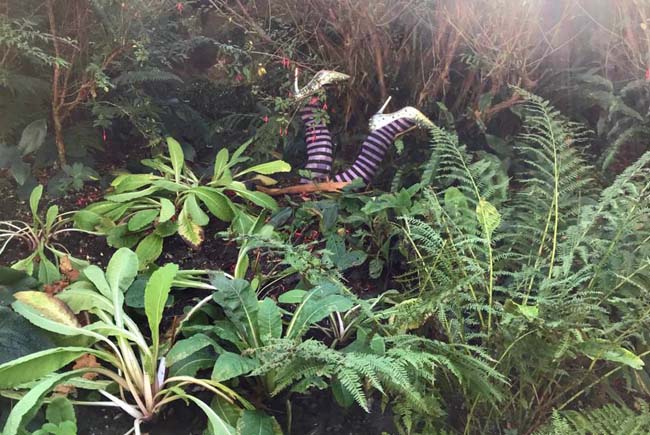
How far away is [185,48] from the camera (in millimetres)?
2402

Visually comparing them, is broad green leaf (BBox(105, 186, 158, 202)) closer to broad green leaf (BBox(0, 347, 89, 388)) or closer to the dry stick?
the dry stick

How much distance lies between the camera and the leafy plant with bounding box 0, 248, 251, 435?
4.34 ft

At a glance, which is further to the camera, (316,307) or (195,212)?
(195,212)

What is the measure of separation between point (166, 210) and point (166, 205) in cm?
3

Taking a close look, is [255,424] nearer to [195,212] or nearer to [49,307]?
[49,307]

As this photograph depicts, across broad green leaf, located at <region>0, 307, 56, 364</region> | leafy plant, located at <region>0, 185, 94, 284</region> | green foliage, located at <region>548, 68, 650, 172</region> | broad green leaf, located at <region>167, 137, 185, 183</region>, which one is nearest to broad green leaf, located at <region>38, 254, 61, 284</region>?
leafy plant, located at <region>0, 185, 94, 284</region>

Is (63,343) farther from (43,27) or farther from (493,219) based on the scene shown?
(43,27)

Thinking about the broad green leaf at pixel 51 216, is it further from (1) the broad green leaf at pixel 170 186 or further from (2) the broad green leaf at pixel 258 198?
(2) the broad green leaf at pixel 258 198

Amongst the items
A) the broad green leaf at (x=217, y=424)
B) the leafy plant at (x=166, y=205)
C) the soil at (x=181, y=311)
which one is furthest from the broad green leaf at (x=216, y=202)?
the broad green leaf at (x=217, y=424)

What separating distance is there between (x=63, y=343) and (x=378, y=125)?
1.43m

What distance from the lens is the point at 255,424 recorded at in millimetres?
1339

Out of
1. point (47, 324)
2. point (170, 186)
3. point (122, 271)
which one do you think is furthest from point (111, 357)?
point (170, 186)

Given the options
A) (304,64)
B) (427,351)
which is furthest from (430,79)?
(427,351)

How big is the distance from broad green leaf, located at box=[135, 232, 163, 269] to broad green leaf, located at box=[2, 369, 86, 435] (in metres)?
0.56
